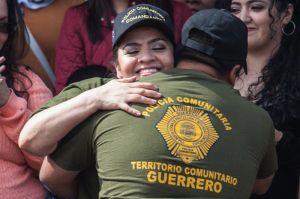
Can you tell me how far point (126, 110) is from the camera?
169 centimetres

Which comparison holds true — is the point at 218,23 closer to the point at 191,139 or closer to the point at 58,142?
the point at 191,139

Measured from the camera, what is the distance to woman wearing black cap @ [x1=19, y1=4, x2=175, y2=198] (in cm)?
171

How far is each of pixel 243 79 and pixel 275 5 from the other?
67cm

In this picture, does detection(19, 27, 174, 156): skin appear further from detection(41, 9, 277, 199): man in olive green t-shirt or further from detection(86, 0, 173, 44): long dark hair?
detection(86, 0, 173, 44): long dark hair

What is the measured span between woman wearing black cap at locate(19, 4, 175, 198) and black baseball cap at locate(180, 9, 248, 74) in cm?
18

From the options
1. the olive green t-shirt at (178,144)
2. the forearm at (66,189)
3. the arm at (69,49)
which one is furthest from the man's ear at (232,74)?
the arm at (69,49)

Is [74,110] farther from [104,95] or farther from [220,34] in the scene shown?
[220,34]

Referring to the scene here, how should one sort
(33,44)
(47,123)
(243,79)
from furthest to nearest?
(33,44), (243,79), (47,123)

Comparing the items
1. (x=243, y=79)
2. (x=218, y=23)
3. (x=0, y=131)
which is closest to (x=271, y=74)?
(x=243, y=79)

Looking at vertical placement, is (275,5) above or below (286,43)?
above

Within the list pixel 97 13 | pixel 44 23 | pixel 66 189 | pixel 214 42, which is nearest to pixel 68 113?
pixel 66 189

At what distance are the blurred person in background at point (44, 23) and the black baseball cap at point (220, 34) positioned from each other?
1900 millimetres

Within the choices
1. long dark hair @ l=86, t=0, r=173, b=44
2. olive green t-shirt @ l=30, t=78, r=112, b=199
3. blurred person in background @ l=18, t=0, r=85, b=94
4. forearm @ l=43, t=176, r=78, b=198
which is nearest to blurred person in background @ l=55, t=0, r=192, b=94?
long dark hair @ l=86, t=0, r=173, b=44

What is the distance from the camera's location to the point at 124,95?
69.9 inches
